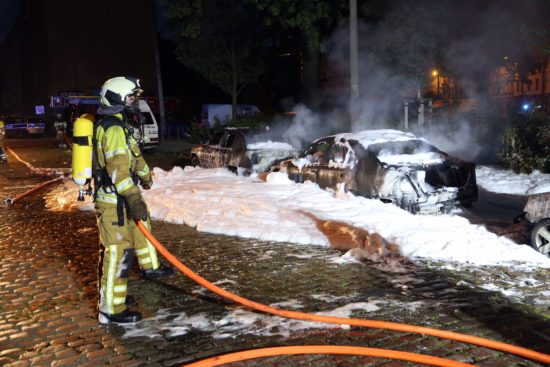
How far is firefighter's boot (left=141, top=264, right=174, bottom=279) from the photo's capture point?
6227mm

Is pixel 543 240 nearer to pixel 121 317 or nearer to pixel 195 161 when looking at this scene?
pixel 121 317

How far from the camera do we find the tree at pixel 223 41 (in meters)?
24.4

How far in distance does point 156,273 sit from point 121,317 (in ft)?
4.58

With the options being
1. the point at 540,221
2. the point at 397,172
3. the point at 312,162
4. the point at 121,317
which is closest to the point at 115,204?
the point at 121,317

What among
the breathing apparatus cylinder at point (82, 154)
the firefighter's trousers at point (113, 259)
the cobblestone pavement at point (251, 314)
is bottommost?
the cobblestone pavement at point (251, 314)

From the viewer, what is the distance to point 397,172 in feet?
28.0

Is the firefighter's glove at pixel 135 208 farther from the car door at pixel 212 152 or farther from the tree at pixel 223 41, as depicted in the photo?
the tree at pixel 223 41

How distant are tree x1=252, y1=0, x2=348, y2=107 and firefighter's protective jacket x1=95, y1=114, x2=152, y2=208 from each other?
15.2 metres

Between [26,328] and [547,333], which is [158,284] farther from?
[547,333]

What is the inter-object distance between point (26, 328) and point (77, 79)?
157ft

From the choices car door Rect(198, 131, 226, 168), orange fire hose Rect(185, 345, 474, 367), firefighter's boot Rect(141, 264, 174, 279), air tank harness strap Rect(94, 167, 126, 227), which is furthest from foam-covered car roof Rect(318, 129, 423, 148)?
orange fire hose Rect(185, 345, 474, 367)

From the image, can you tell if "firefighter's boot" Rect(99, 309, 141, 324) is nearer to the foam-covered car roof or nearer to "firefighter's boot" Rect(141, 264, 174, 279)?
"firefighter's boot" Rect(141, 264, 174, 279)

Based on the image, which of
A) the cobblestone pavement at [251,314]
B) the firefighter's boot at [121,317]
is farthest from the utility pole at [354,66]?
the firefighter's boot at [121,317]

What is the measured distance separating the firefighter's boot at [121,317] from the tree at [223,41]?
1943 cm
